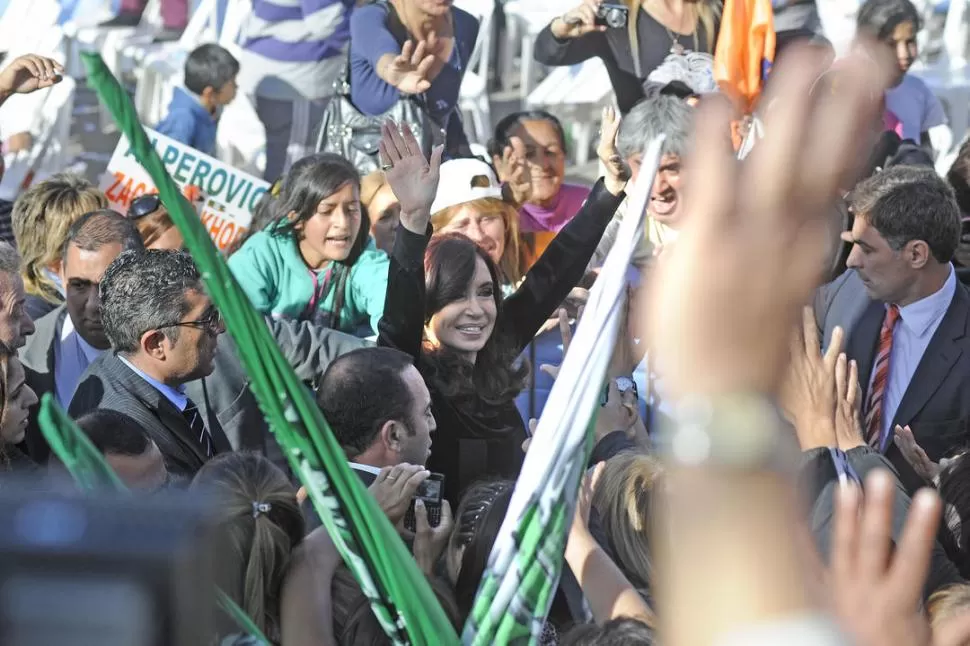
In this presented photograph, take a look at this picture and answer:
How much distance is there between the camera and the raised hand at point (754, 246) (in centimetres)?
78

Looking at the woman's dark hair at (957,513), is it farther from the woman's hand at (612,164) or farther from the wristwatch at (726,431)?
the wristwatch at (726,431)

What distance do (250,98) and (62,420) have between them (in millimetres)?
4245

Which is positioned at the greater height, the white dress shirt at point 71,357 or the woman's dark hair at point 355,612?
the woman's dark hair at point 355,612

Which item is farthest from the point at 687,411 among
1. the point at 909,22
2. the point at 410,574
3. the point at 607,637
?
the point at 909,22

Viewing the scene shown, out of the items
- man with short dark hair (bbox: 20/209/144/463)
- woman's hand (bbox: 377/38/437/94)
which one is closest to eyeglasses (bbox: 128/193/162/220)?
man with short dark hair (bbox: 20/209/144/463)

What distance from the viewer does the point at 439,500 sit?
115 inches

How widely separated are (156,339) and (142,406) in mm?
192

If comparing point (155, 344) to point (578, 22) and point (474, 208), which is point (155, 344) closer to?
point (474, 208)

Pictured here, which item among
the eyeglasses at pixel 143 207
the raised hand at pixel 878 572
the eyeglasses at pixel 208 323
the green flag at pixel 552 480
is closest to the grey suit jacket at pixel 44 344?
the eyeglasses at pixel 143 207

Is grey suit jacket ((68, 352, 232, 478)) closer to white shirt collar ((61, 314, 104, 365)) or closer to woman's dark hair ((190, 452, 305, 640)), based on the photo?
white shirt collar ((61, 314, 104, 365))

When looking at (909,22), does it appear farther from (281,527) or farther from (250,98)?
(281,527)

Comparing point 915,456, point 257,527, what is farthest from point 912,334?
point 257,527

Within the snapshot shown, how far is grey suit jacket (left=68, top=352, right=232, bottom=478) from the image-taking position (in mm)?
3307

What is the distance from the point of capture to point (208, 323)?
3535 mm
